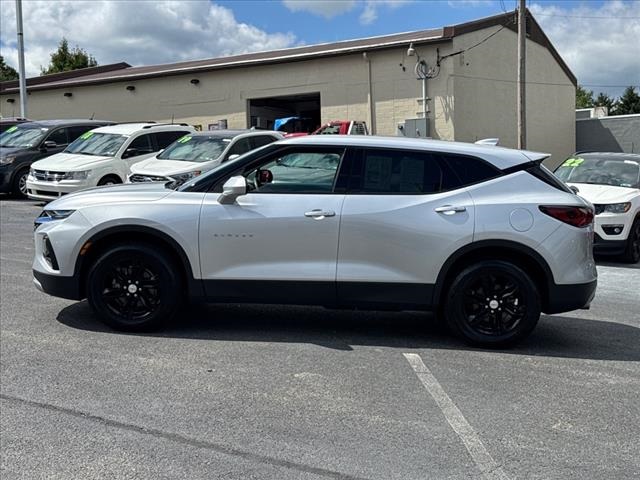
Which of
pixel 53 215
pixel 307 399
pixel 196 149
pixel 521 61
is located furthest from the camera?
pixel 521 61

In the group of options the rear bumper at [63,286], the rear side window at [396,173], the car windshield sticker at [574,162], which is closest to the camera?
the rear side window at [396,173]

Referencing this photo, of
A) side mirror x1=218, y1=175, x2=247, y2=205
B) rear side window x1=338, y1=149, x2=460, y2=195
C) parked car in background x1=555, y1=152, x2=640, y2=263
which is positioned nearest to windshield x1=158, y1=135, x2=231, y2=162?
parked car in background x1=555, y1=152, x2=640, y2=263

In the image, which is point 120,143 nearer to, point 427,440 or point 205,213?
point 205,213

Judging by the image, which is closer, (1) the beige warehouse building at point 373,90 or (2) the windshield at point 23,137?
(2) the windshield at point 23,137

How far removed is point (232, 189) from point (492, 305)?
2395 millimetres

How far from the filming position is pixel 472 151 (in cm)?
586

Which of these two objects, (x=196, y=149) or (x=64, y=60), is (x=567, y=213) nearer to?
(x=196, y=149)

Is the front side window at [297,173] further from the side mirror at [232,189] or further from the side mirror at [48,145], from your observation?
the side mirror at [48,145]

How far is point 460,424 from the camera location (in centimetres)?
416

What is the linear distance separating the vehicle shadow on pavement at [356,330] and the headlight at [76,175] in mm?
7749

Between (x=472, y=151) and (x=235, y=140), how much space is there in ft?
27.7

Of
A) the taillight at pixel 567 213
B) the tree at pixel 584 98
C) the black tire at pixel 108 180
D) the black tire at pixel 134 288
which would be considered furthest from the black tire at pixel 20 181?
the tree at pixel 584 98

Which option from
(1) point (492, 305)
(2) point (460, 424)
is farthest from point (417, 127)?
(2) point (460, 424)

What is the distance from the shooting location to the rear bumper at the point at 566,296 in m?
5.64
